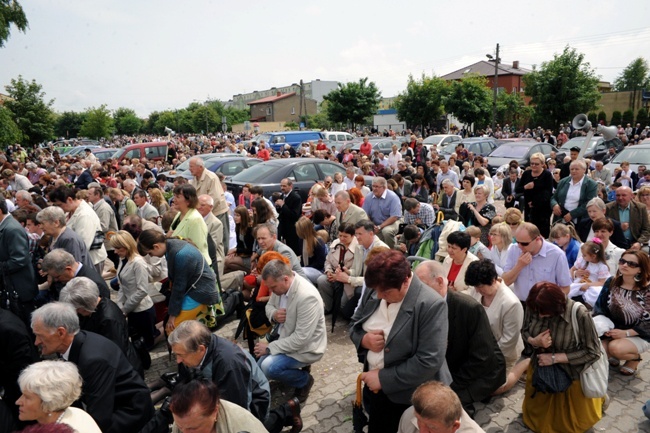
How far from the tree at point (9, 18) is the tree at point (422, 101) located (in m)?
30.1

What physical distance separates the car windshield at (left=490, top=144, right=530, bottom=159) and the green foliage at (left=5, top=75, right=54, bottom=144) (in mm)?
28641

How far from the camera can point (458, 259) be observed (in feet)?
16.0

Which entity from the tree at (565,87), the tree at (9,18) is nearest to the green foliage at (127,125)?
the tree at (9,18)

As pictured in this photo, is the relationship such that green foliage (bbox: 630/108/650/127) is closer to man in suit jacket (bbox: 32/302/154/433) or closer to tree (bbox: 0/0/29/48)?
tree (bbox: 0/0/29/48)

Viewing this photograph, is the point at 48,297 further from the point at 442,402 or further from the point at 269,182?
the point at 269,182

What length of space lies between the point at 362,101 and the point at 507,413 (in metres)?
42.3

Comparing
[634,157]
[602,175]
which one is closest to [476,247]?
[602,175]

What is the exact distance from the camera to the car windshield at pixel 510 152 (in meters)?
17.6

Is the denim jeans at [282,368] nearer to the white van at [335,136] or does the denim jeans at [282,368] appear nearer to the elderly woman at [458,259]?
the elderly woman at [458,259]

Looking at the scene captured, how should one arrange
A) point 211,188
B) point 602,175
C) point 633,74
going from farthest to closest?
1. point 633,74
2. point 602,175
3. point 211,188

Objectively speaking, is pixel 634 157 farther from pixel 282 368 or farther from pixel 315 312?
pixel 282 368

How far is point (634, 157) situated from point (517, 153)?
4.50 metres

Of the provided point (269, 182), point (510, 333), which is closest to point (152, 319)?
point (510, 333)

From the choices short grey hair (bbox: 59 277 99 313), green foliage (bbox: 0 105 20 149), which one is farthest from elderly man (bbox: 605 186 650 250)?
green foliage (bbox: 0 105 20 149)
